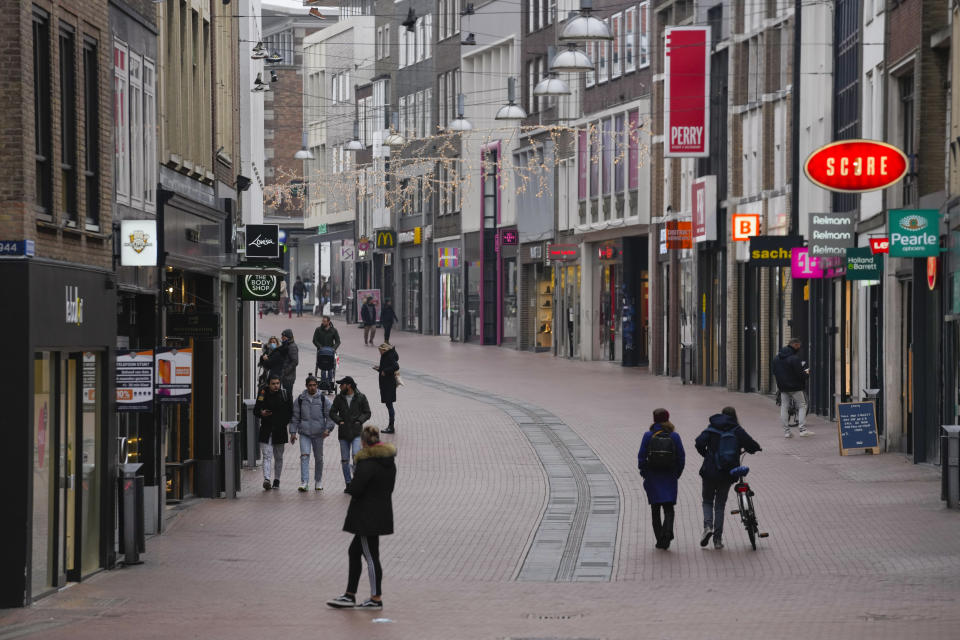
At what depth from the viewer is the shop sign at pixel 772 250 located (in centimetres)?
3603

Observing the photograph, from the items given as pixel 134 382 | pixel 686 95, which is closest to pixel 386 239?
pixel 686 95

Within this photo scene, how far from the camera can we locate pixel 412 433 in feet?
105

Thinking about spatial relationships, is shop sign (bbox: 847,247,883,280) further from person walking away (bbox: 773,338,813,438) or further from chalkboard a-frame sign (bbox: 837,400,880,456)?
person walking away (bbox: 773,338,813,438)

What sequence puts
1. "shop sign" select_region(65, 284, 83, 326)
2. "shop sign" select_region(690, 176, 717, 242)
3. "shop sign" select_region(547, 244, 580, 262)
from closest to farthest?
"shop sign" select_region(65, 284, 83, 326) → "shop sign" select_region(690, 176, 717, 242) → "shop sign" select_region(547, 244, 580, 262)

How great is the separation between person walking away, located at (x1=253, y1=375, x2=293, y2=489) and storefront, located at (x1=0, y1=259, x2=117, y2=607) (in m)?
7.22

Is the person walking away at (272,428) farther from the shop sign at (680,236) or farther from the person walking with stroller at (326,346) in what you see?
the shop sign at (680,236)

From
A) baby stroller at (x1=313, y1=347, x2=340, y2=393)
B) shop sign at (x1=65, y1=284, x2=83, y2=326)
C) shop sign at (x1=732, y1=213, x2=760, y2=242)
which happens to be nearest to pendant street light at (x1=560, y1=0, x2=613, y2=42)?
shop sign at (x1=732, y1=213, x2=760, y2=242)

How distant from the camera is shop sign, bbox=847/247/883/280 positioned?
94.6ft

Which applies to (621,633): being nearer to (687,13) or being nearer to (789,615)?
(789,615)

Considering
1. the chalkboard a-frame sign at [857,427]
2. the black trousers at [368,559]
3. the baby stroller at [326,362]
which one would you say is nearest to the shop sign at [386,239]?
the baby stroller at [326,362]

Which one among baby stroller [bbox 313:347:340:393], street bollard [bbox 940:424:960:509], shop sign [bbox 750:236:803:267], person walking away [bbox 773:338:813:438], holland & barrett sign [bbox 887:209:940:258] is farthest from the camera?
baby stroller [bbox 313:347:340:393]

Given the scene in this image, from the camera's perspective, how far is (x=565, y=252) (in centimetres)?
5503

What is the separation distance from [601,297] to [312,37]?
1685 inches

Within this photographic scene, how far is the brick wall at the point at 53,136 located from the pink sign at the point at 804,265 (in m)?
18.8
